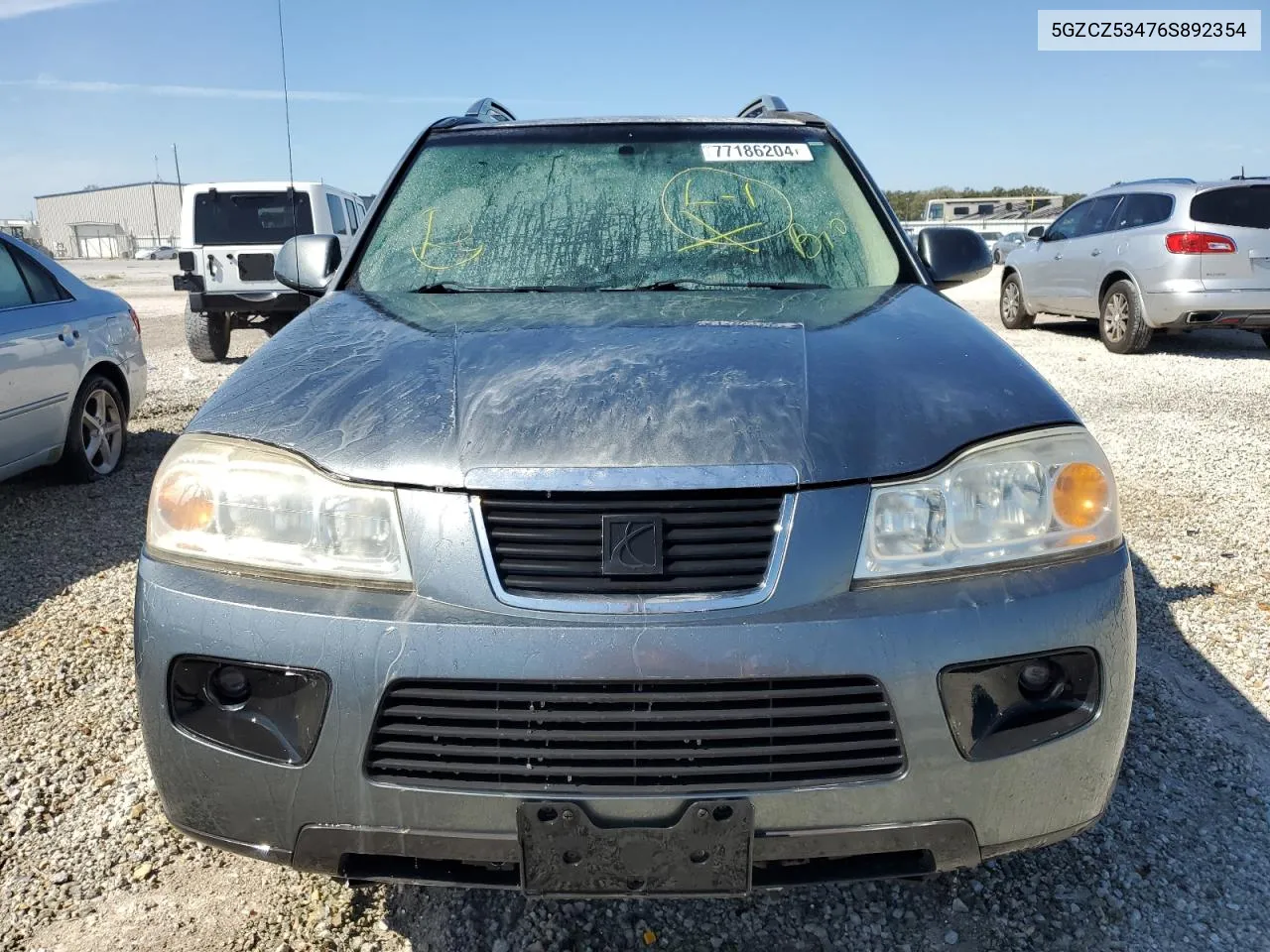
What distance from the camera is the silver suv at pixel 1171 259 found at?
9398 millimetres

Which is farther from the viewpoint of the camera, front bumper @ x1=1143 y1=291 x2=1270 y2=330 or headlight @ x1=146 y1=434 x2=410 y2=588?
front bumper @ x1=1143 y1=291 x2=1270 y2=330

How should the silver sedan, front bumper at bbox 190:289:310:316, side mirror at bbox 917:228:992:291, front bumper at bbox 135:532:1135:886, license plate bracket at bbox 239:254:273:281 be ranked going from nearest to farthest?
1. front bumper at bbox 135:532:1135:886
2. side mirror at bbox 917:228:992:291
3. the silver sedan
4. front bumper at bbox 190:289:310:316
5. license plate bracket at bbox 239:254:273:281

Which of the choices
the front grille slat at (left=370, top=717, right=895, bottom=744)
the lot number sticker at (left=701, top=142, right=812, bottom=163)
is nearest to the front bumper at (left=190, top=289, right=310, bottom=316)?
the lot number sticker at (left=701, top=142, right=812, bottom=163)

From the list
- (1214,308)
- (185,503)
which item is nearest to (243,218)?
(1214,308)

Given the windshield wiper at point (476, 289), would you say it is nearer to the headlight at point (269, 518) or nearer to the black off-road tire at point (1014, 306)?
the headlight at point (269, 518)

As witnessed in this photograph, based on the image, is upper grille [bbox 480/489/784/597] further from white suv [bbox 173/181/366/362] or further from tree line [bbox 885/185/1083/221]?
tree line [bbox 885/185/1083/221]

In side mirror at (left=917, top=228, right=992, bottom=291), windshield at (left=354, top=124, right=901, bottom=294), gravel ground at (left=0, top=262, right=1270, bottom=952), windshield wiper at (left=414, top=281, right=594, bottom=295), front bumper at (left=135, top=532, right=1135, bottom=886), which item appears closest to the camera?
front bumper at (left=135, top=532, right=1135, bottom=886)

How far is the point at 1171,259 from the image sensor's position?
9.58 m

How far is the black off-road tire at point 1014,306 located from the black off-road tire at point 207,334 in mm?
9638

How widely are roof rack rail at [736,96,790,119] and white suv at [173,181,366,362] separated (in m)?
7.96

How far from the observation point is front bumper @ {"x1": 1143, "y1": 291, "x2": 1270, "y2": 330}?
9.38 metres

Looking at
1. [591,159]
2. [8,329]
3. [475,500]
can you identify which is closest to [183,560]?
[475,500]

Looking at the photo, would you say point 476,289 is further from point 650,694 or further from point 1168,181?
point 1168,181

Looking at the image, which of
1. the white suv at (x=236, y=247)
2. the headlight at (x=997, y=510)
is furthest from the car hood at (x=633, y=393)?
the white suv at (x=236, y=247)
